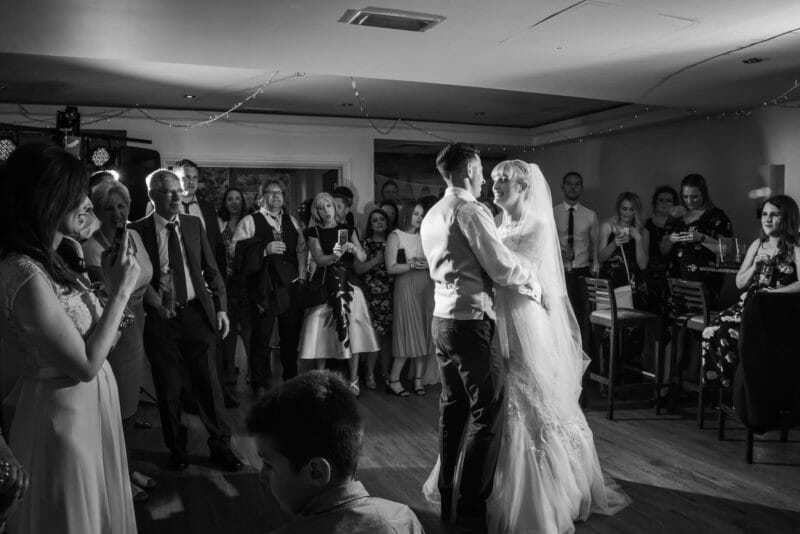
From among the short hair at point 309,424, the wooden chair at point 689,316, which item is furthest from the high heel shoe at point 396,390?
the short hair at point 309,424

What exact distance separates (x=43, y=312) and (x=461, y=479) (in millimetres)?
1902

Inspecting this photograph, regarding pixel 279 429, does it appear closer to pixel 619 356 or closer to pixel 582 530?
pixel 582 530

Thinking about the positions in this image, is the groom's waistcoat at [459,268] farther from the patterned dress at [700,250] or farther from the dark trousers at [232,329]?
the patterned dress at [700,250]

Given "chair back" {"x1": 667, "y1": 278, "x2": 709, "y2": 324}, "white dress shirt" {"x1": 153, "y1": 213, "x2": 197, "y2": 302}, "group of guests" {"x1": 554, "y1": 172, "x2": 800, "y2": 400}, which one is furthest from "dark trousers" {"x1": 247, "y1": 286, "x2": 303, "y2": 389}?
"chair back" {"x1": 667, "y1": 278, "x2": 709, "y2": 324}

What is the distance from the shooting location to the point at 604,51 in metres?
3.92

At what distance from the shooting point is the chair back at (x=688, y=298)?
164 inches

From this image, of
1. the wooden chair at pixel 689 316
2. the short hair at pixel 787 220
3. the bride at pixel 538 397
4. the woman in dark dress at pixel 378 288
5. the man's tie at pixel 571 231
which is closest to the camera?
the bride at pixel 538 397

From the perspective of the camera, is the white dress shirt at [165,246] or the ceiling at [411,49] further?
the white dress shirt at [165,246]

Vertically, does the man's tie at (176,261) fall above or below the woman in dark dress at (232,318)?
above

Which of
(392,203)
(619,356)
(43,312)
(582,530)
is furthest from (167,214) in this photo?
(619,356)

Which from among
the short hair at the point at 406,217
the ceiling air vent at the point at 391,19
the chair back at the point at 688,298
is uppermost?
the ceiling air vent at the point at 391,19

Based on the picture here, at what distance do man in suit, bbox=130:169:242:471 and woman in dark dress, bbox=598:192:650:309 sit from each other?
10.6 ft

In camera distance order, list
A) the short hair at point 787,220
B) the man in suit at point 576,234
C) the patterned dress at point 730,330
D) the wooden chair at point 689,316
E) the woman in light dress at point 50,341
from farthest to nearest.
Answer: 1. the man in suit at point 576,234
2. the wooden chair at point 689,316
3. the short hair at point 787,220
4. the patterned dress at point 730,330
5. the woman in light dress at point 50,341

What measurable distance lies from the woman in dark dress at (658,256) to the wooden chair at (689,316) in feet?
0.37
